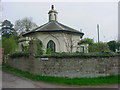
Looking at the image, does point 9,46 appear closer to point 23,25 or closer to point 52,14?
point 52,14

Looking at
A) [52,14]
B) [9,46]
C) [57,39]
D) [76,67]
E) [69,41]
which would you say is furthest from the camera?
[9,46]

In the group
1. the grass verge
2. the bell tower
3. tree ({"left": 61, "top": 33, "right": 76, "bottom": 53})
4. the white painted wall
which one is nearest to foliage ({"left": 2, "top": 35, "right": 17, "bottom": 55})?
the white painted wall

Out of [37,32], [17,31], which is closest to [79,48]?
[37,32]

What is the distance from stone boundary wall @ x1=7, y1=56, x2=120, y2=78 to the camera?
12891 mm

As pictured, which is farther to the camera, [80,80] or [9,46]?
[9,46]

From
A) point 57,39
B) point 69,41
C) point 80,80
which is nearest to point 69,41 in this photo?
point 69,41

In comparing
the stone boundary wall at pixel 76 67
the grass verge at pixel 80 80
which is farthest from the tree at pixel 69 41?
the grass verge at pixel 80 80

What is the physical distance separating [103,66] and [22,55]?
27.9 ft

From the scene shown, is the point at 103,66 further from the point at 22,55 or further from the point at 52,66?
the point at 22,55

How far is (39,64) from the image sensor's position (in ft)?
43.5

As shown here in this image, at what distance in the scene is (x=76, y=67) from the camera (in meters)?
12.9

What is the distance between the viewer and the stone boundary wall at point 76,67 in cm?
1289

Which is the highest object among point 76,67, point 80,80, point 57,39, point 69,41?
point 57,39

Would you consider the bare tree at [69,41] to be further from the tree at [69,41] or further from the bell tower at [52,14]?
the bell tower at [52,14]
